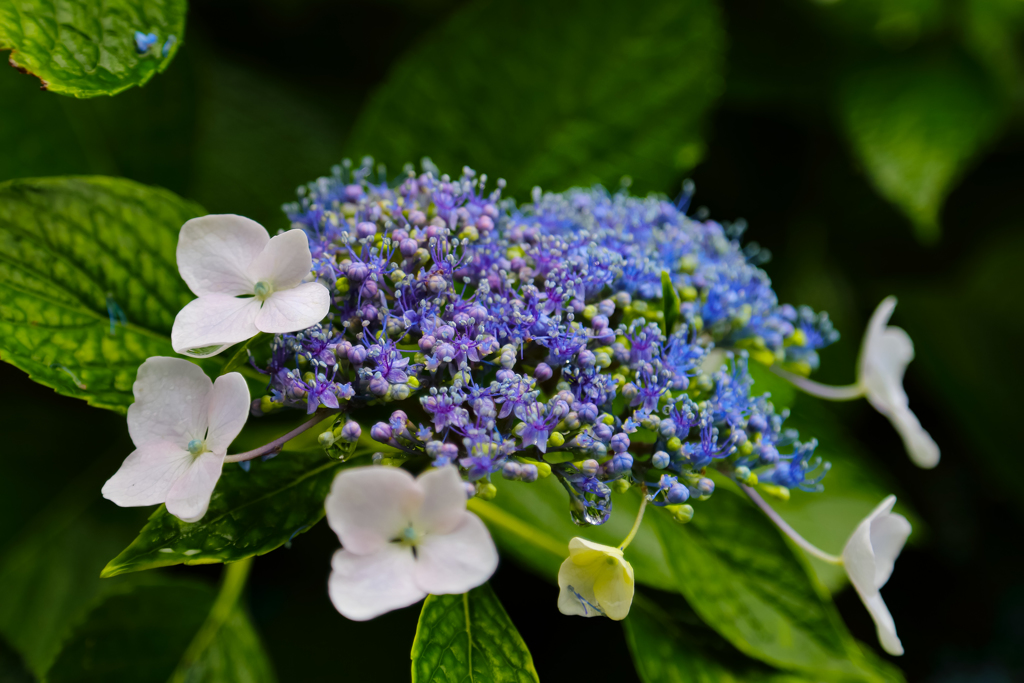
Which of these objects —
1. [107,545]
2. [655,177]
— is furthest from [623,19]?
[107,545]

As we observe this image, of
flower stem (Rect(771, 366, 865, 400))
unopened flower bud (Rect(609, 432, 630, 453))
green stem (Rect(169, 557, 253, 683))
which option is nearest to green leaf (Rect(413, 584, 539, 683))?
unopened flower bud (Rect(609, 432, 630, 453))

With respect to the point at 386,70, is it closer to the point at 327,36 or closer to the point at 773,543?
the point at 327,36

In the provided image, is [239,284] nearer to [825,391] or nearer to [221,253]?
[221,253]

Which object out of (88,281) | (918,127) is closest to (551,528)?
Answer: (88,281)

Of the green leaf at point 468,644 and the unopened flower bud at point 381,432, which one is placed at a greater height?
the unopened flower bud at point 381,432

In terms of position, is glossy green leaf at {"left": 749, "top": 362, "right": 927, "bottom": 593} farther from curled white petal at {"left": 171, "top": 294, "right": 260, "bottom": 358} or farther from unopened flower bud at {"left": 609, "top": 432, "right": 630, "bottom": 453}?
curled white petal at {"left": 171, "top": 294, "right": 260, "bottom": 358}

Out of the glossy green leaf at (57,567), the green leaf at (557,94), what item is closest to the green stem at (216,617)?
the glossy green leaf at (57,567)

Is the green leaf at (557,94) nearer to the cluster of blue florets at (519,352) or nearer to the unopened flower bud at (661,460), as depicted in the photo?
the cluster of blue florets at (519,352)
